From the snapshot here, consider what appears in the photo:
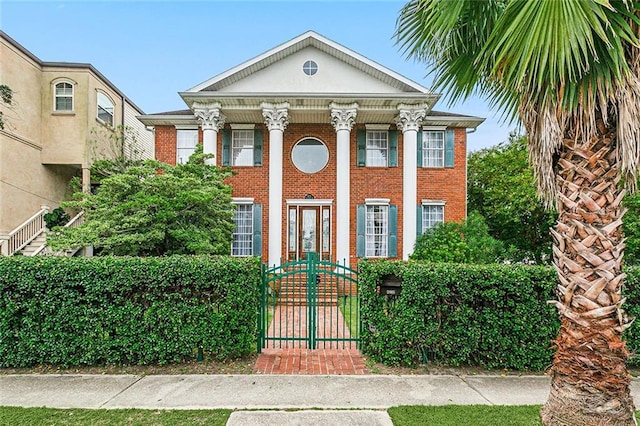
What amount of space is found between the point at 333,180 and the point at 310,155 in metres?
1.47

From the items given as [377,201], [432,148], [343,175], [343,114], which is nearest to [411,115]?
[432,148]

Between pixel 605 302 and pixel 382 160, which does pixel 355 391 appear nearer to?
pixel 605 302

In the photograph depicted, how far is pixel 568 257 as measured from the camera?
338 cm

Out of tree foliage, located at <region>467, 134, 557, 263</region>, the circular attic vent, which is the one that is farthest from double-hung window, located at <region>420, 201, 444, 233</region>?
the circular attic vent

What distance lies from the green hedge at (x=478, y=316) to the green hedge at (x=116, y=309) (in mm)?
2773

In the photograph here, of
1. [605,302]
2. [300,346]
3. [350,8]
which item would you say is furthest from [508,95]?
[350,8]

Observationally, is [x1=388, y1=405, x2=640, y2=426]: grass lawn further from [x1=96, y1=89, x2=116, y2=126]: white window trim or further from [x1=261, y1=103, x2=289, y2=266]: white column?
[x1=96, y1=89, x2=116, y2=126]: white window trim

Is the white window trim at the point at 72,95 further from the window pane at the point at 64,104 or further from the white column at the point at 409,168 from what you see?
the white column at the point at 409,168

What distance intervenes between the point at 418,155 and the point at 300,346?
10.2 metres

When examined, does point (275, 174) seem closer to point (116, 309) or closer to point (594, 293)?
point (116, 309)

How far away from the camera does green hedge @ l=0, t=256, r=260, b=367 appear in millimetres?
5320

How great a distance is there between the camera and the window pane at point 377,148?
47.1ft

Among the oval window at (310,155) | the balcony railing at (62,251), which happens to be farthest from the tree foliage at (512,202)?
the balcony railing at (62,251)

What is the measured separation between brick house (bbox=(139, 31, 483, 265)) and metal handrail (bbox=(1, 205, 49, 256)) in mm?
5007
